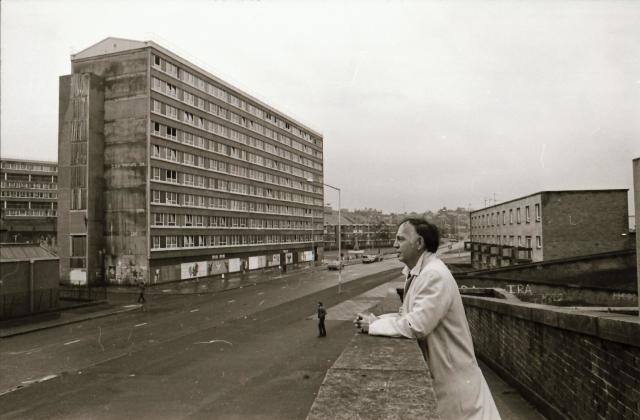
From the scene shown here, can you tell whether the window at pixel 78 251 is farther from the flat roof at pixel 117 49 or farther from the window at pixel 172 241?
the flat roof at pixel 117 49

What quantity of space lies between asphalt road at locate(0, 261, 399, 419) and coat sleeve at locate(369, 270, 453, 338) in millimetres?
7787

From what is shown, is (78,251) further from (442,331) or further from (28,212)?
(28,212)

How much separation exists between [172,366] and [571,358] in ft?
39.5

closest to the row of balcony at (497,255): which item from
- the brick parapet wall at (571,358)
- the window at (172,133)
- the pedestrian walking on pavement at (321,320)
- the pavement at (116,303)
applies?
the pedestrian walking on pavement at (321,320)

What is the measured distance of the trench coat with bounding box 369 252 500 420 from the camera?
262cm

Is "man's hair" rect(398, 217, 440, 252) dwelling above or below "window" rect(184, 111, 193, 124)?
below

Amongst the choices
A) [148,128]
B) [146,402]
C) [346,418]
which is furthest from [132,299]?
[346,418]

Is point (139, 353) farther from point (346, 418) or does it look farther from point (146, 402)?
point (346, 418)

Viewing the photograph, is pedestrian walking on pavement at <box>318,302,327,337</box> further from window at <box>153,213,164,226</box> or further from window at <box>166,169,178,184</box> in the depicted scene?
window at <box>166,169,178,184</box>

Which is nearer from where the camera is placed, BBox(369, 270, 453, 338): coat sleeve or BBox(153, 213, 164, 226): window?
BBox(369, 270, 453, 338): coat sleeve

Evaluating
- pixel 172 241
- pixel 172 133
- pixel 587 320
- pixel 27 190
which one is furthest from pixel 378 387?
pixel 27 190

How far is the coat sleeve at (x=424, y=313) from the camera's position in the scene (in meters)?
2.53

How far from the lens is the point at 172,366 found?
1412cm

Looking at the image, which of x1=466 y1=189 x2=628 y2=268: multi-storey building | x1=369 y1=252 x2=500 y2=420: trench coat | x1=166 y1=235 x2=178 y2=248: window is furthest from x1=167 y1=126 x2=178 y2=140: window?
x1=369 y1=252 x2=500 y2=420: trench coat
